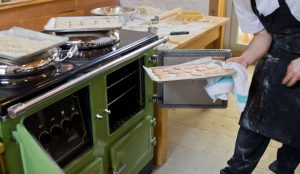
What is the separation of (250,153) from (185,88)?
17.1 inches

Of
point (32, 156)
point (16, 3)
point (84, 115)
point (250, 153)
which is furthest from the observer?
point (16, 3)

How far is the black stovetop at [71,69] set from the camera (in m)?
1.02

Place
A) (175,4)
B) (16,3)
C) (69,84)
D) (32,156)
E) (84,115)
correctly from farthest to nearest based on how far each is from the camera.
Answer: (175,4)
(16,3)
(84,115)
(69,84)
(32,156)

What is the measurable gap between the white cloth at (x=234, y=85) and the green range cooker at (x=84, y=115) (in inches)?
15.2

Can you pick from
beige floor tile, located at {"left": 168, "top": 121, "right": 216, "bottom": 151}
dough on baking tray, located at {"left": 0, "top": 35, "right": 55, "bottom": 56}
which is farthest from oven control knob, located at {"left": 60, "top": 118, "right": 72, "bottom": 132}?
beige floor tile, located at {"left": 168, "top": 121, "right": 216, "bottom": 151}

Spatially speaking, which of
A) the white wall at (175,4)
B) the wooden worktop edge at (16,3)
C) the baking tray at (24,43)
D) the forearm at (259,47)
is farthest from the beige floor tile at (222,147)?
the wooden worktop edge at (16,3)

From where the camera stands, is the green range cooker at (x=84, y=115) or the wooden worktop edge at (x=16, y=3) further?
the wooden worktop edge at (x=16, y=3)

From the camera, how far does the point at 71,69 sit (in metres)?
1.22

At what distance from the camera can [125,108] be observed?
1.70 metres

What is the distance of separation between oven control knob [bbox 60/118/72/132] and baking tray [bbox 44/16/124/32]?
437 millimetres

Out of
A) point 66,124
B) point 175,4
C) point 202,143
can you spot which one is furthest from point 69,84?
point 175,4

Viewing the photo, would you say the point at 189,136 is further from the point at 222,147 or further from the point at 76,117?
the point at 76,117

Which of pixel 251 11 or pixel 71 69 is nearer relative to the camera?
pixel 71 69

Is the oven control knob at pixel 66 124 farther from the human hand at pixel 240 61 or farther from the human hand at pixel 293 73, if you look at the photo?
the human hand at pixel 293 73
